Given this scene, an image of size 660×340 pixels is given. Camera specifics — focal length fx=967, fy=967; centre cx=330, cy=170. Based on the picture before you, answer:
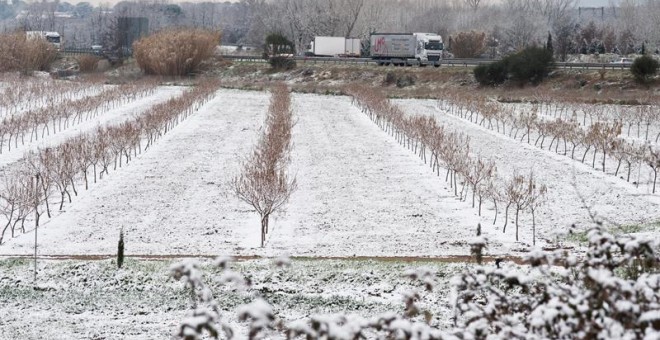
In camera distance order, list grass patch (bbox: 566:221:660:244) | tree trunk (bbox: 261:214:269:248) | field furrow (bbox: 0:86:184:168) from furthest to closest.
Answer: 1. field furrow (bbox: 0:86:184:168)
2. grass patch (bbox: 566:221:660:244)
3. tree trunk (bbox: 261:214:269:248)

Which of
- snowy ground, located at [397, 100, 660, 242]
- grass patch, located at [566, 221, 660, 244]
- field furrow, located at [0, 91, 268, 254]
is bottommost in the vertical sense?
field furrow, located at [0, 91, 268, 254]

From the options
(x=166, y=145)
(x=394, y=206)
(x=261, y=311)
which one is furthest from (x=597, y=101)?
(x=261, y=311)

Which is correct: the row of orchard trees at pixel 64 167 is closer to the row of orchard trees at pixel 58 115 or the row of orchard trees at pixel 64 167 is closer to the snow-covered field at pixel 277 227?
the snow-covered field at pixel 277 227

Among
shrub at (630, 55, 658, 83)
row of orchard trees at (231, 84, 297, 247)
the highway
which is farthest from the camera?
the highway

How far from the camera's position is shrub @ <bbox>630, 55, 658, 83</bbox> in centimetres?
5138

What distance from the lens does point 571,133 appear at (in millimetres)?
28359

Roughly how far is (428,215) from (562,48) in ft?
194

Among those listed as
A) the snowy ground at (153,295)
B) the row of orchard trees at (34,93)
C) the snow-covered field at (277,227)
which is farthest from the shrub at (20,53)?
the snowy ground at (153,295)

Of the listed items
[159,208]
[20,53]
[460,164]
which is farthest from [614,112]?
[20,53]

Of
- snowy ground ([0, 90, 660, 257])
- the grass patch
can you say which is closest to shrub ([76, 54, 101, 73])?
snowy ground ([0, 90, 660, 257])

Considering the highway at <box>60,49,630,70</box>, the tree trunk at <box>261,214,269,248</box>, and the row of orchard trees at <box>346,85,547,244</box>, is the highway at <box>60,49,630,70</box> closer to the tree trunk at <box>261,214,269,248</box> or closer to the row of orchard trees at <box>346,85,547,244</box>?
the row of orchard trees at <box>346,85,547,244</box>

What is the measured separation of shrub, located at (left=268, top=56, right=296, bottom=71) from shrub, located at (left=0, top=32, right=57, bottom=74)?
54.8ft

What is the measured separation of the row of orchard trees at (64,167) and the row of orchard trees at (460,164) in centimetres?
740

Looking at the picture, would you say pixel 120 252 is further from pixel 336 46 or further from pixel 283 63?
pixel 336 46
